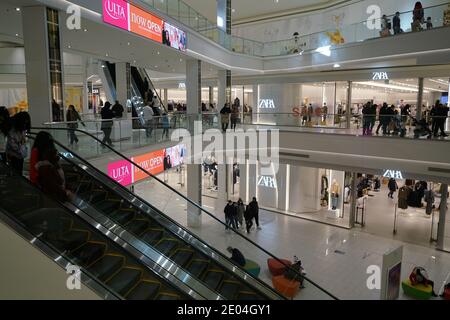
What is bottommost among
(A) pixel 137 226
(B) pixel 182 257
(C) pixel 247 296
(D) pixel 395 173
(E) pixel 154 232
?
(C) pixel 247 296

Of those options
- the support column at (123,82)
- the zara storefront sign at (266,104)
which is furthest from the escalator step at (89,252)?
the zara storefront sign at (266,104)

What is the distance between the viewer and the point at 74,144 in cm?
733

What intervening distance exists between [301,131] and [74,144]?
9798 mm

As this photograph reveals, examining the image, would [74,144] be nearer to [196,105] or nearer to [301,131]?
[196,105]

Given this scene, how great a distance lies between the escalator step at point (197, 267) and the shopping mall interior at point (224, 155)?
0.12 ft

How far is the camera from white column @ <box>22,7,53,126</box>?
23.2ft

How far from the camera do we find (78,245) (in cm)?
425

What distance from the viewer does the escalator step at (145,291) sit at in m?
4.44

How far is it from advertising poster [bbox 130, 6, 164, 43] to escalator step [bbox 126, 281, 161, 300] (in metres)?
6.60

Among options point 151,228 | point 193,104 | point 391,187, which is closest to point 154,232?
point 151,228

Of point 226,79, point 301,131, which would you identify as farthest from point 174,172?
point 301,131

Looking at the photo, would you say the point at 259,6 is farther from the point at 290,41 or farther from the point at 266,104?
the point at 266,104

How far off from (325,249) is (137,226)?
888cm

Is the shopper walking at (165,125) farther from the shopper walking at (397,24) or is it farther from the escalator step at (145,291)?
the shopper walking at (397,24)
